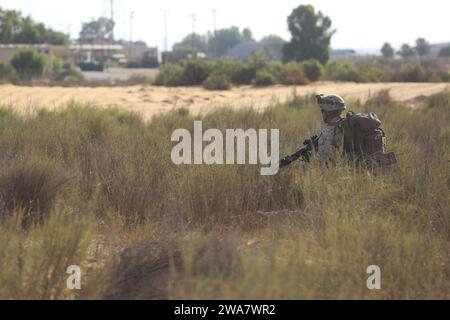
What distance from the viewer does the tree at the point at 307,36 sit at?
5578cm

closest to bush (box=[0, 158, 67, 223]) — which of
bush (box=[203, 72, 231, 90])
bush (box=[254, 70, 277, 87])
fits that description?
bush (box=[203, 72, 231, 90])

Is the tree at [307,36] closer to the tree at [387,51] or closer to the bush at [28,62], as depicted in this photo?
the bush at [28,62]

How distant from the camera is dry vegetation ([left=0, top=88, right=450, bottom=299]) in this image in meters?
4.42

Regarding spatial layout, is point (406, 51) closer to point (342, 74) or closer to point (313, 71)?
A: point (342, 74)

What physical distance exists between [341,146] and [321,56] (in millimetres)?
49892

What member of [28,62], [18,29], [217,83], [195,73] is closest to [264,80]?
[217,83]

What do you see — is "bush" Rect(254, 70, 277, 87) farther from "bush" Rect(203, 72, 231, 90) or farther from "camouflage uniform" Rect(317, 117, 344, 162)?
"camouflage uniform" Rect(317, 117, 344, 162)

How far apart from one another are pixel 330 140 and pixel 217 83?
80.4 ft

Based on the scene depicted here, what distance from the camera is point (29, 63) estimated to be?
46.3 metres

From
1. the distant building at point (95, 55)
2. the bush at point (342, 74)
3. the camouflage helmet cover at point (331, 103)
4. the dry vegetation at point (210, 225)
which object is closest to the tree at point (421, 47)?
the distant building at point (95, 55)

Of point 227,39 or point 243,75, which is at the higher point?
point 227,39

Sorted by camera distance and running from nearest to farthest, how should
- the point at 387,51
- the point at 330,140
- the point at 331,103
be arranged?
1. the point at 330,140
2. the point at 331,103
3. the point at 387,51

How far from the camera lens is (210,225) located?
6262 millimetres

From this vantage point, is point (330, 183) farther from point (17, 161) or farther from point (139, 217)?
point (17, 161)
